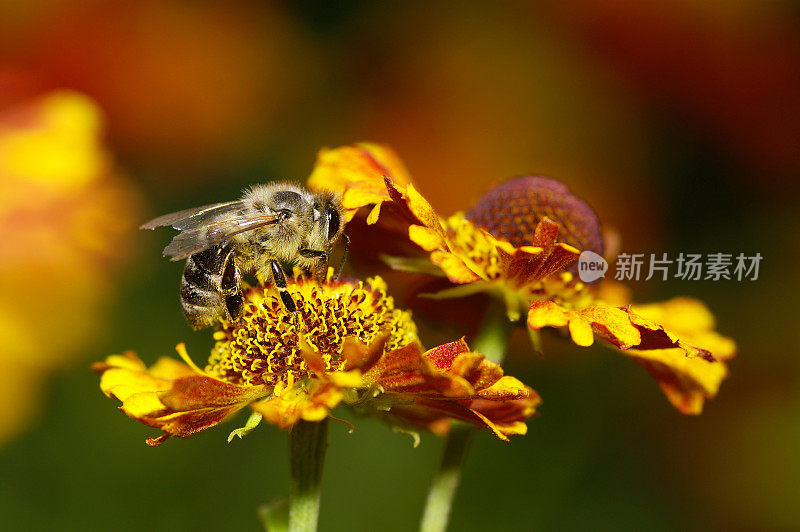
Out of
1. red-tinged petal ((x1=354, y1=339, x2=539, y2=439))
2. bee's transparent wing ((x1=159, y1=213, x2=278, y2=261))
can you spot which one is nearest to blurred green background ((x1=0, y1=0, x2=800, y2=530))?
bee's transparent wing ((x1=159, y1=213, x2=278, y2=261))

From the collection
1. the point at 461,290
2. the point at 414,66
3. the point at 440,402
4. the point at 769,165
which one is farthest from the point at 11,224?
the point at 769,165

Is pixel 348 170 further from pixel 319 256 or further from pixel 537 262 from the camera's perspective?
pixel 537 262

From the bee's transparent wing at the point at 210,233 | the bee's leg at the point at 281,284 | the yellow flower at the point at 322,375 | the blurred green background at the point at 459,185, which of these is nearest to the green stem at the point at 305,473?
the yellow flower at the point at 322,375

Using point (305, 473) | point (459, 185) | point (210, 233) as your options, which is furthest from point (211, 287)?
point (459, 185)

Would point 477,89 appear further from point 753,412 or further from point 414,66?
point 753,412

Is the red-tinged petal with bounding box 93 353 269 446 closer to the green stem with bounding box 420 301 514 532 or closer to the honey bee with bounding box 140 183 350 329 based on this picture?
the honey bee with bounding box 140 183 350 329

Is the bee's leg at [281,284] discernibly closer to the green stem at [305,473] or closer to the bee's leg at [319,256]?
the bee's leg at [319,256]
